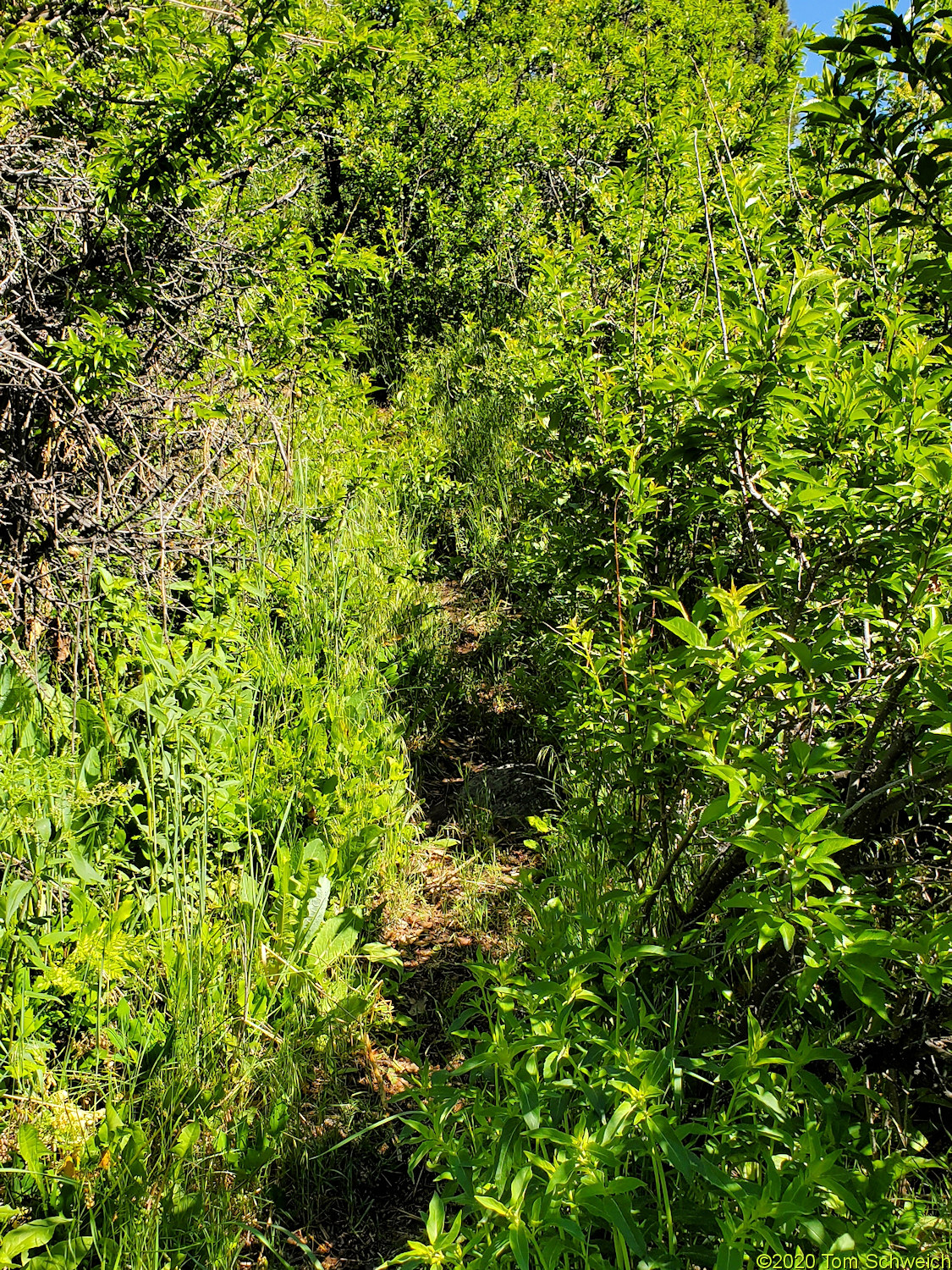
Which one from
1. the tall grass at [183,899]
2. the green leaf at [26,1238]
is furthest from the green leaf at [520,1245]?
the green leaf at [26,1238]

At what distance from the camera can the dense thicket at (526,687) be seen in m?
1.46

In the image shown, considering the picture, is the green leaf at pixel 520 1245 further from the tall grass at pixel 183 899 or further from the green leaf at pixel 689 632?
the green leaf at pixel 689 632

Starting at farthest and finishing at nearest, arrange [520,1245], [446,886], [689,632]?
[446,886] → [689,632] → [520,1245]

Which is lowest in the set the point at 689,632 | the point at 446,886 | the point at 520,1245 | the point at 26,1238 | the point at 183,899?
the point at 446,886

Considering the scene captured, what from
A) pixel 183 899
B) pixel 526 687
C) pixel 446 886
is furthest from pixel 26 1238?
pixel 526 687

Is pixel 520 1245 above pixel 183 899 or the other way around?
above

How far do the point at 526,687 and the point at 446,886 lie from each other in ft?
2.79

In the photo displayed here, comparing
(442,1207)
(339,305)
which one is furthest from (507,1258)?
(339,305)

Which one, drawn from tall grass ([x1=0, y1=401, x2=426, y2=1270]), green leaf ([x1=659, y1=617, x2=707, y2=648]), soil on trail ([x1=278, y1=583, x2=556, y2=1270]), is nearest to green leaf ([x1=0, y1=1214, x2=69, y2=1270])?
tall grass ([x1=0, y1=401, x2=426, y2=1270])

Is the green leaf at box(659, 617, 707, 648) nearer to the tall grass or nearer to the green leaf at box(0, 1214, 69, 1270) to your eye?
the tall grass

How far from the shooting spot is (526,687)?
3295 millimetres

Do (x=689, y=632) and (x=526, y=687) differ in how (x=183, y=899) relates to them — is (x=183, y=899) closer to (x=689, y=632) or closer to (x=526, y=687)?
(x=689, y=632)

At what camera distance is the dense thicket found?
1.46 m

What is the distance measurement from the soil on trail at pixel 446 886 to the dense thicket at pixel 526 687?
0.22 ft
